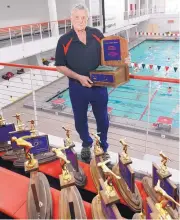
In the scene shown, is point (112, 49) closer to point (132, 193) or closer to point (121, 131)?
point (132, 193)

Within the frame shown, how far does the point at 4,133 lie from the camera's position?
39.9 inches

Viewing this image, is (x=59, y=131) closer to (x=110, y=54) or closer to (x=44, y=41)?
(x=110, y=54)

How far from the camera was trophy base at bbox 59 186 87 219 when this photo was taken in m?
0.61

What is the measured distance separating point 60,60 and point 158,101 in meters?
3.10

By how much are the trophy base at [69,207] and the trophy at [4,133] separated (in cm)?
45

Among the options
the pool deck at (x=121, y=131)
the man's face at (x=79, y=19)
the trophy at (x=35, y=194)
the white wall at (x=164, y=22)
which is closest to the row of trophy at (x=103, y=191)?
the trophy at (x=35, y=194)

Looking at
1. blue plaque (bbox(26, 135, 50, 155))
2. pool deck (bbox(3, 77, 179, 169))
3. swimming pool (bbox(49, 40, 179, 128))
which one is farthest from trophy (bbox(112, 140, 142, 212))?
swimming pool (bbox(49, 40, 179, 128))

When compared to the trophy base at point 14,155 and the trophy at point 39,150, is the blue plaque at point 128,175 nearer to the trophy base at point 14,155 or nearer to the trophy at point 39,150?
the trophy at point 39,150

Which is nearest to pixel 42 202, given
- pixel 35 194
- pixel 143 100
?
pixel 35 194

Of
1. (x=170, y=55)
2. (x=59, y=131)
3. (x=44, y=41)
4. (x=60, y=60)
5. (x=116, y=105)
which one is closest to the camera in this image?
(x=60, y=60)

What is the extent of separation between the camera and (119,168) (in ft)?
2.50

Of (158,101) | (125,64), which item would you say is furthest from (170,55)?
(125,64)

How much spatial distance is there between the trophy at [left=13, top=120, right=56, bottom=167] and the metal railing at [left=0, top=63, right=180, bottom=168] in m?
0.28

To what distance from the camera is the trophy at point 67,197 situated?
1.99ft
